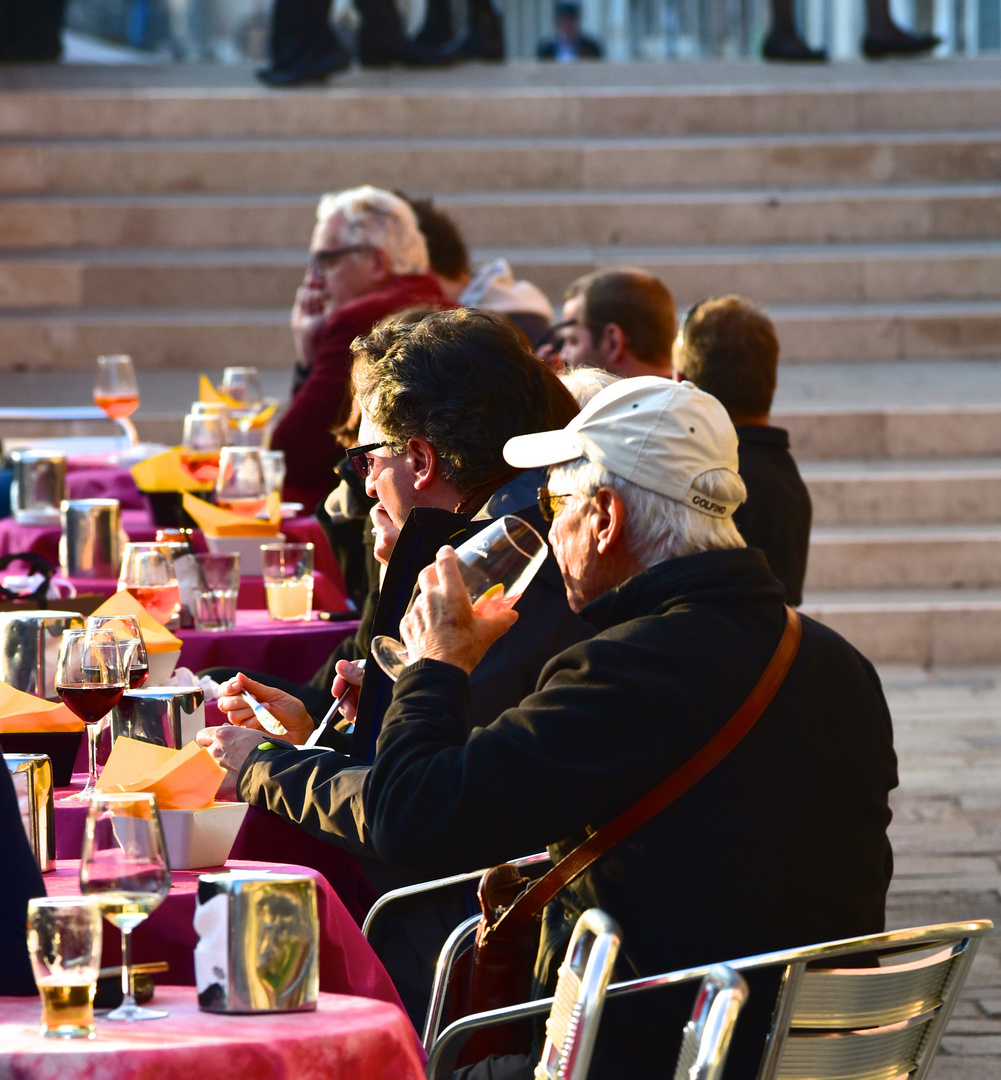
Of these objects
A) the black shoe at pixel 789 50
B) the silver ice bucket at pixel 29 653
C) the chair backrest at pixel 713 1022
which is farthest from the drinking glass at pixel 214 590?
the black shoe at pixel 789 50

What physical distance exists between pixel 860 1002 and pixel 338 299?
173 inches

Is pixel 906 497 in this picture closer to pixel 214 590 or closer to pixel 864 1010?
pixel 214 590

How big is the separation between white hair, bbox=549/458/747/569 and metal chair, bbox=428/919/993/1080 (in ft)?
1.64

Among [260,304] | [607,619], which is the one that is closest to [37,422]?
[260,304]

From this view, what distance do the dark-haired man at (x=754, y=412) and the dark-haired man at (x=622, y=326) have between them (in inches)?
22.0

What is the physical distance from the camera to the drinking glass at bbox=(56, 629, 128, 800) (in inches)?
91.7

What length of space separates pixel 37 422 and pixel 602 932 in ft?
24.5

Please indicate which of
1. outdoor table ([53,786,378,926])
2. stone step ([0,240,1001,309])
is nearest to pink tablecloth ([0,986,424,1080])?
outdoor table ([53,786,378,926])

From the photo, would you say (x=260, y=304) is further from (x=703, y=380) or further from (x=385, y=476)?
(x=385, y=476)

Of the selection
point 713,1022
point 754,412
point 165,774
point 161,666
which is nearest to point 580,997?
point 713,1022

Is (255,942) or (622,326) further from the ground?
(622,326)

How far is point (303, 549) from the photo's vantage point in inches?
149

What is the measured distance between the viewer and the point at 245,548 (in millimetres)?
4285

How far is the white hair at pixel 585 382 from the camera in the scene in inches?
123
